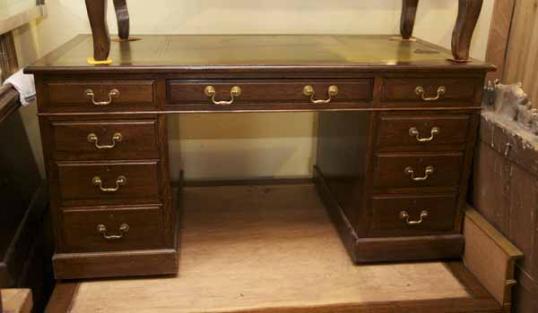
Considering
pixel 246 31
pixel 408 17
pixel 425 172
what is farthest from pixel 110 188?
pixel 408 17

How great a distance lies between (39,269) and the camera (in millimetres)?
1865

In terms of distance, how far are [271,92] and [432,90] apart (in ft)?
1.68

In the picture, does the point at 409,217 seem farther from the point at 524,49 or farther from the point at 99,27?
the point at 99,27

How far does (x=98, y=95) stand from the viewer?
1.49m

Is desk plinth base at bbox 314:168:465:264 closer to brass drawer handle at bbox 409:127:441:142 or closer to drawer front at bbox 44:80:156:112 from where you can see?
brass drawer handle at bbox 409:127:441:142

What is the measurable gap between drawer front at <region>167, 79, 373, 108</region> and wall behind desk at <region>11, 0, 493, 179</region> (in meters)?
0.56

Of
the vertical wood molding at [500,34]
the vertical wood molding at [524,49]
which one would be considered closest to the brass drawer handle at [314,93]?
the vertical wood molding at [524,49]

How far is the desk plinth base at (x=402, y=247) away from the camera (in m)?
1.76

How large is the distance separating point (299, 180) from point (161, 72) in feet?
3.46

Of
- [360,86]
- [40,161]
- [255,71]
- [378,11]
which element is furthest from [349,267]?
[40,161]

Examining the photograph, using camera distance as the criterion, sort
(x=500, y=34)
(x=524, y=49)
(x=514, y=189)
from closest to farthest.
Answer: (x=514, y=189) < (x=524, y=49) < (x=500, y=34)

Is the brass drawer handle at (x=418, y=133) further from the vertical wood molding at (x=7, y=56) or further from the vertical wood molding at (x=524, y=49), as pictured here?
the vertical wood molding at (x=7, y=56)

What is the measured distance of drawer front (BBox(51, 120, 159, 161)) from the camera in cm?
151

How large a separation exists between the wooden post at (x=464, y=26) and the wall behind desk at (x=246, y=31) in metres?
0.59
